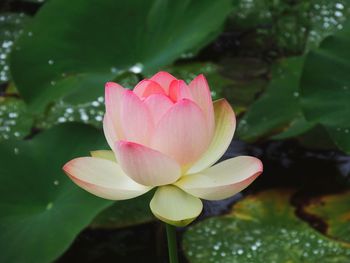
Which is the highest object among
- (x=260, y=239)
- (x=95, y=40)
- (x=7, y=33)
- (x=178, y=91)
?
(x=178, y=91)

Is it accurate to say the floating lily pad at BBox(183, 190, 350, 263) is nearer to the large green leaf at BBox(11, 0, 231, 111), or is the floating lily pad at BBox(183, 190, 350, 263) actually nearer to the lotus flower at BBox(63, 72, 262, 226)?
the large green leaf at BBox(11, 0, 231, 111)


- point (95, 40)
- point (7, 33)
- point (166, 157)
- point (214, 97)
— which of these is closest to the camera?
point (166, 157)

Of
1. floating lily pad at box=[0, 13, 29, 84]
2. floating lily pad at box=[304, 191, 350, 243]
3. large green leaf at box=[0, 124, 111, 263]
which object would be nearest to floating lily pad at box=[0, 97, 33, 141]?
floating lily pad at box=[0, 13, 29, 84]

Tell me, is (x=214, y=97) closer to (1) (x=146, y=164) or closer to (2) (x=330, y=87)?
(2) (x=330, y=87)


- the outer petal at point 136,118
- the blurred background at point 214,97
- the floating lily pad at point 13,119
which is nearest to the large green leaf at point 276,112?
the blurred background at point 214,97

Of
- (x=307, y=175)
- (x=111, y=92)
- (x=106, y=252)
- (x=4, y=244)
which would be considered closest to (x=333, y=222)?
(x=307, y=175)

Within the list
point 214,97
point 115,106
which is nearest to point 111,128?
point 115,106

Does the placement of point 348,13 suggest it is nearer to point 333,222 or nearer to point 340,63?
point 340,63
